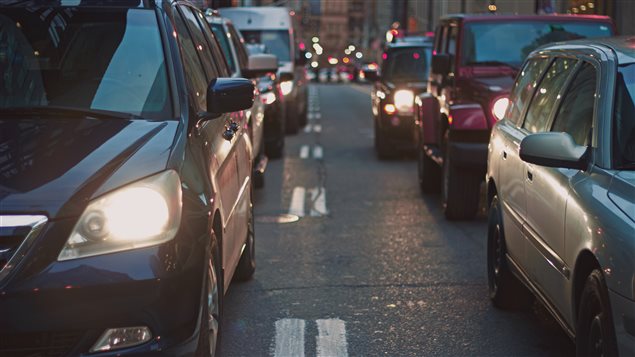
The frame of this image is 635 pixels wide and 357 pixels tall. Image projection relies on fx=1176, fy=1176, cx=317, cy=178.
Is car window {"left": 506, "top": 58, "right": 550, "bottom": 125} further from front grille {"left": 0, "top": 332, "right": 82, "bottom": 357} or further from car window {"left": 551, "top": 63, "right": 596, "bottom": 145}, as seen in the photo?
front grille {"left": 0, "top": 332, "right": 82, "bottom": 357}

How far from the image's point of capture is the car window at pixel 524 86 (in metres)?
6.69

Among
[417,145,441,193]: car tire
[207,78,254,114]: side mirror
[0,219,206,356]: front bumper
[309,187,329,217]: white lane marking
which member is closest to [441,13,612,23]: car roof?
[417,145,441,193]: car tire

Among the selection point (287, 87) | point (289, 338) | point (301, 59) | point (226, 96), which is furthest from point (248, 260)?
point (301, 59)

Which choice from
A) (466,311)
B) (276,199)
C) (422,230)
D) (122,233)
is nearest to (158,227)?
(122,233)

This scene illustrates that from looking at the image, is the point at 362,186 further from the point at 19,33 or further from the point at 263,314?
the point at 19,33

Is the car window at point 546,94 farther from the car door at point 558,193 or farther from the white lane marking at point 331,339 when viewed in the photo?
the white lane marking at point 331,339

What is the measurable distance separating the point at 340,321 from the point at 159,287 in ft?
8.36

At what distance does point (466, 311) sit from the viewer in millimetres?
6926

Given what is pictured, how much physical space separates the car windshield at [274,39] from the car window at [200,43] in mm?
15646

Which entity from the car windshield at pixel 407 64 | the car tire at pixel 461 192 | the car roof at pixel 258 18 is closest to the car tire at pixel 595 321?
the car tire at pixel 461 192

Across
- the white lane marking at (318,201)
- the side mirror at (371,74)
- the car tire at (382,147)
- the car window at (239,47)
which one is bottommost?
the car tire at (382,147)

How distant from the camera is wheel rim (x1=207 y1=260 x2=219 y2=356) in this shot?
4.81 metres

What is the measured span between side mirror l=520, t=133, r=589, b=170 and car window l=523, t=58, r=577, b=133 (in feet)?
3.21

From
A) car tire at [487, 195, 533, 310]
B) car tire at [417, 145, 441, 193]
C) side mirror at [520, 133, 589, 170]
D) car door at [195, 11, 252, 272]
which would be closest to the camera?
side mirror at [520, 133, 589, 170]
